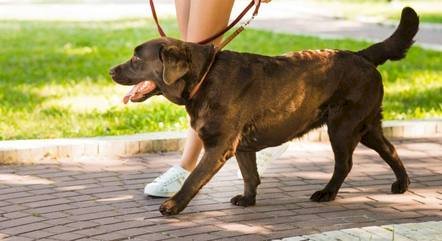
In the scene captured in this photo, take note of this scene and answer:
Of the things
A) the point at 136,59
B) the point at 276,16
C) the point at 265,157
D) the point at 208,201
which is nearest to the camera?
the point at 136,59

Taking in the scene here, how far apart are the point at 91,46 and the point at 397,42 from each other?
981 centimetres

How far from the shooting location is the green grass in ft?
33.3

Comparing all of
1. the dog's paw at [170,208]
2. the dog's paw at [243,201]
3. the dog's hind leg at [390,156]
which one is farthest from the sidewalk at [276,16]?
the dog's paw at [170,208]

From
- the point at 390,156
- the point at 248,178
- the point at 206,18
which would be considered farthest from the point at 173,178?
the point at 390,156

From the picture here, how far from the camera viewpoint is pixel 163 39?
677cm

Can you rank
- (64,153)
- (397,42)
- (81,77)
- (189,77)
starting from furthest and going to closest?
(81,77) → (64,153) → (397,42) → (189,77)

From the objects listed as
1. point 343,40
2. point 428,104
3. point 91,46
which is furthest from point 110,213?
point 343,40

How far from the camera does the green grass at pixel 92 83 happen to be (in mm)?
10148

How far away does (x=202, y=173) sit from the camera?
681cm

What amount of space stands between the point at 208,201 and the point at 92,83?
224 inches

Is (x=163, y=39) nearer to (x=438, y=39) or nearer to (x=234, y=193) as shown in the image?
(x=234, y=193)

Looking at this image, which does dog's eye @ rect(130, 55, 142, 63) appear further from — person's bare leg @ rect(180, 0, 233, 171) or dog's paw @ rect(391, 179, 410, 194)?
dog's paw @ rect(391, 179, 410, 194)

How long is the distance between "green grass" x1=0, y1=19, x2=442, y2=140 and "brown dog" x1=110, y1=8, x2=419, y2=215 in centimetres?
274

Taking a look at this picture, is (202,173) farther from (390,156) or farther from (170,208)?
(390,156)
